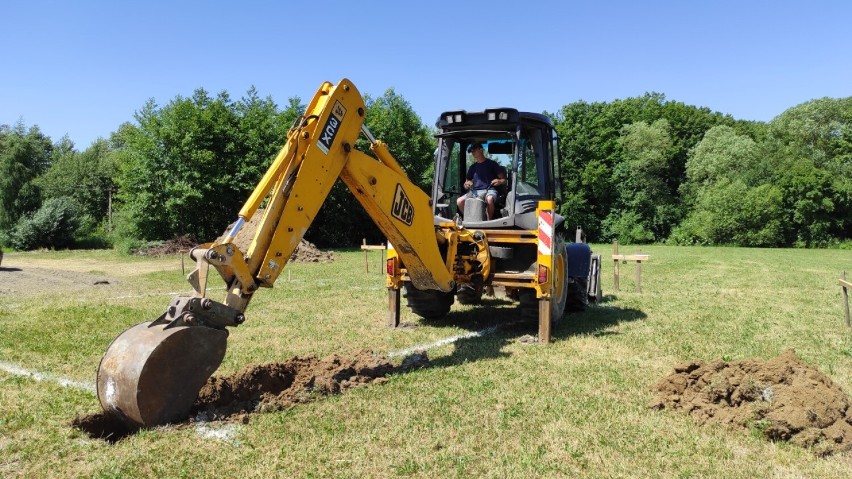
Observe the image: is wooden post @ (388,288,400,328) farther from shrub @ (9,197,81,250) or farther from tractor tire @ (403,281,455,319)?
shrub @ (9,197,81,250)

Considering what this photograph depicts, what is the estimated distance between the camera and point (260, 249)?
16.7ft

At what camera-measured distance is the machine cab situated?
8.16 metres

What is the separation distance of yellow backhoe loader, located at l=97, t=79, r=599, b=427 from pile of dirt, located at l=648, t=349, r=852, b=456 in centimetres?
255

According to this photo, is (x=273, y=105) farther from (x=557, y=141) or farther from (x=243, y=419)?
(x=243, y=419)

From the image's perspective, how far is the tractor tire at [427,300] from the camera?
28.7ft

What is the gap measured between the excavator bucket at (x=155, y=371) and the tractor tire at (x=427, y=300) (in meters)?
4.26

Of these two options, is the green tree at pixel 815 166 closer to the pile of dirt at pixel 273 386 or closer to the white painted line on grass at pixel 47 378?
the pile of dirt at pixel 273 386

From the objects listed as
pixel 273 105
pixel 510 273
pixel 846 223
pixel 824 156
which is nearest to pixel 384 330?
pixel 510 273

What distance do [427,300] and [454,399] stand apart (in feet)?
11.6

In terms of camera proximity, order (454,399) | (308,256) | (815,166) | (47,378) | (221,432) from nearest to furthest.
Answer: (221,432), (454,399), (47,378), (308,256), (815,166)

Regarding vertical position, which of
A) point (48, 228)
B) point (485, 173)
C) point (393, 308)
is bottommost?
point (393, 308)

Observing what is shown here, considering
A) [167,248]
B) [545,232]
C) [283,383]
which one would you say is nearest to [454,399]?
[283,383]

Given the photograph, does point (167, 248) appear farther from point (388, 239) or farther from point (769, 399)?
point (769, 399)

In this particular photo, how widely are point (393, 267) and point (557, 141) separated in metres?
3.17
